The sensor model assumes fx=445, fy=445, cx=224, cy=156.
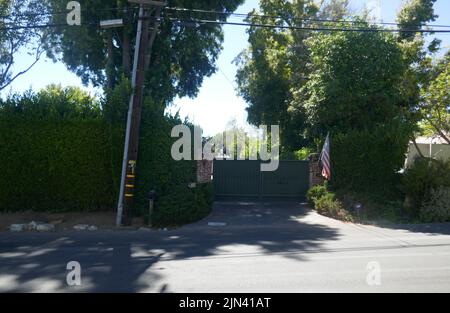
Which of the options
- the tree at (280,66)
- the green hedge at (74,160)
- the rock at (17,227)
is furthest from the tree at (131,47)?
the rock at (17,227)

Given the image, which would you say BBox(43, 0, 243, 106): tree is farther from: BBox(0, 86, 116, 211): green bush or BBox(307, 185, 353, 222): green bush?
BBox(307, 185, 353, 222): green bush

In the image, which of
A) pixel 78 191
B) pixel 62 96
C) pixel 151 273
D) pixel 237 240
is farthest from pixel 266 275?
pixel 62 96

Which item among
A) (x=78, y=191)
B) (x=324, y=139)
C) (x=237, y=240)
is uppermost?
(x=324, y=139)

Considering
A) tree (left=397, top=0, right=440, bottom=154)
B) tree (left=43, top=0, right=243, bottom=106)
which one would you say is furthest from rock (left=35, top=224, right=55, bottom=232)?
tree (left=397, top=0, right=440, bottom=154)

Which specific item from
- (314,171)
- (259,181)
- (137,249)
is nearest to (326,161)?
(314,171)

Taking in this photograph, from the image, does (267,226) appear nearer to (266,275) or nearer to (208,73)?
(266,275)

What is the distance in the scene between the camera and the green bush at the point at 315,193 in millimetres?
17128

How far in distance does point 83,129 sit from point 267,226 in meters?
6.99

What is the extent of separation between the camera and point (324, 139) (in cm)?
1831

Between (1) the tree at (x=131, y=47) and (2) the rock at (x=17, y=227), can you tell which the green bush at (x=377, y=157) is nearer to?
(1) the tree at (x=131, y=47)

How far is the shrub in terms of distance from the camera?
1472cm

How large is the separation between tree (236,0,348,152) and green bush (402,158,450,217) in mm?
8136

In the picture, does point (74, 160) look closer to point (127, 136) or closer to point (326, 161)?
point (127, 136)

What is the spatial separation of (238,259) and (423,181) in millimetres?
9698
